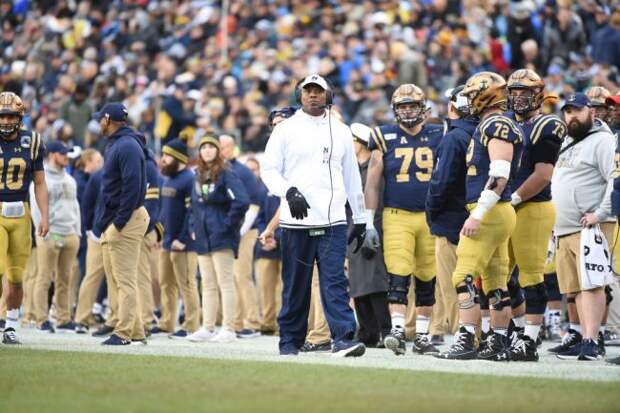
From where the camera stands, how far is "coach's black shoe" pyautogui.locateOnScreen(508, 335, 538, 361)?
10.6 metres

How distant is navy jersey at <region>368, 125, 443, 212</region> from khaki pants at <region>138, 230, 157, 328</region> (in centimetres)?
380

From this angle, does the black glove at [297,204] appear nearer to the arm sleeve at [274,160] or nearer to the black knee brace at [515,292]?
the arm sleeve at [274,160]

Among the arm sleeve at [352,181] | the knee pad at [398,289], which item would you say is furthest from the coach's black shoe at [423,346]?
the arm sleeve at [352,181]

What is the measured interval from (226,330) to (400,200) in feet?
9.93

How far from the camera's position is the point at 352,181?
427 inches

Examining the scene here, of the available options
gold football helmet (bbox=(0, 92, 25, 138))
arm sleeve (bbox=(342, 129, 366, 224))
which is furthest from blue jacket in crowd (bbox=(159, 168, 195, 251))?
arm sleeve (bbox=(342, 129, 366, 224))

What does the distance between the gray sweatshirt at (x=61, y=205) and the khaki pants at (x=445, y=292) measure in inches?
196

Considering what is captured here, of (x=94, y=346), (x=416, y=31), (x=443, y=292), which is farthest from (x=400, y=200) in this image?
(x=416, y=31)

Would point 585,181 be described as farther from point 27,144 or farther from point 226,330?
point 27,144

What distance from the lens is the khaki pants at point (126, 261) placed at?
12359 millimetres

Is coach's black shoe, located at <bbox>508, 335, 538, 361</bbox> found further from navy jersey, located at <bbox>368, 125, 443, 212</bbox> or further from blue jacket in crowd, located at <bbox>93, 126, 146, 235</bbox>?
blue jacket in crowd, located at <bbox>93, 126, 146, 235</bbox>

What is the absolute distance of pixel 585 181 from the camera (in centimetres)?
1166

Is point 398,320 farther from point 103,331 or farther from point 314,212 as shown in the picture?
point 103,331

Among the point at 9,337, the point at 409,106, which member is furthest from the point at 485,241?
the point at 9,337
